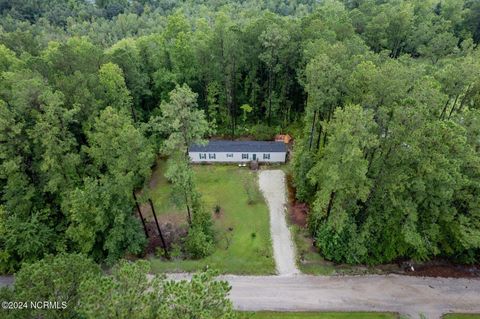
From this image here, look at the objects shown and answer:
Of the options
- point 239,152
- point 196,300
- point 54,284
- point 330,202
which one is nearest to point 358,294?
point 330,202

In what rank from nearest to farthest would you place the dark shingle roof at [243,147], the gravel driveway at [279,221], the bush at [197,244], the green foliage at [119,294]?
the green foliage at [119,294]
the gravel driveway at [279,221]
the bush at [197,244]
the dark shingle roof at [243,147]

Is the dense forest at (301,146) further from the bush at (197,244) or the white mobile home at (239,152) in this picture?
the white mobile home at (239,152)

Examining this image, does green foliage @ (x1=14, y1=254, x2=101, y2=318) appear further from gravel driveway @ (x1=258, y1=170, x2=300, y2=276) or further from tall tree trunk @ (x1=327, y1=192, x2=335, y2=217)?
tall tree trunk @ (x1=327, y1=192, x2=335, y2=217)

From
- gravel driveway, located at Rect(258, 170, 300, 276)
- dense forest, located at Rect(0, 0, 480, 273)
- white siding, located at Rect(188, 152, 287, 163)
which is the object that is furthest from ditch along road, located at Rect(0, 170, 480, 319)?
white siding, located at Rect(188, 152, 287, 163)

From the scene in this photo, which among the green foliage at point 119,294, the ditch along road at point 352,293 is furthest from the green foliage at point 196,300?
the ditch along road at point 352,293

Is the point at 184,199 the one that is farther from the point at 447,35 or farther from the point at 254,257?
the point at 447,35

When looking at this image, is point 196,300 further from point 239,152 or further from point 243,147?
point 243,147

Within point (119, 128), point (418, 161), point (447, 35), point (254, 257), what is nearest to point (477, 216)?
point (418, 161)

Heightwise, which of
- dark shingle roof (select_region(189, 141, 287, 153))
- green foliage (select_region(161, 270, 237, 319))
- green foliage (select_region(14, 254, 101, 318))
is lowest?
dark shingle roof (select_region(189, 141, 287, 153))
